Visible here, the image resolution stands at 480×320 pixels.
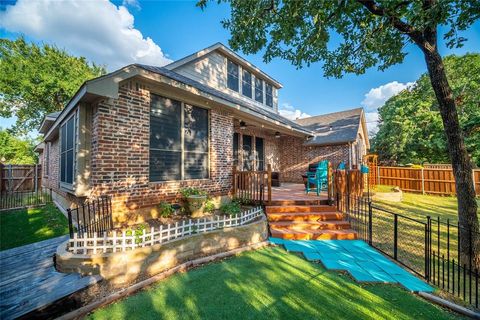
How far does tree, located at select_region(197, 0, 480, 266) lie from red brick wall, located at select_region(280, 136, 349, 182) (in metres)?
6.53

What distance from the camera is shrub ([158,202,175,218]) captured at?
5125mm

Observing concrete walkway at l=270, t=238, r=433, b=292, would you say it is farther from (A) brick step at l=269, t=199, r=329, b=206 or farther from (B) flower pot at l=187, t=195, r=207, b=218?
(B) flower pot at l=187, t=195, r=207, b=218

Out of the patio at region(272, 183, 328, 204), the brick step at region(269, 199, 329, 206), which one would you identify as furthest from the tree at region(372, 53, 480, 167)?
the brick step at region(269, 199, 329, 206)

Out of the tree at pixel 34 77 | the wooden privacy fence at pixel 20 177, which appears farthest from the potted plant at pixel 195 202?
the tree at pixel 34 77

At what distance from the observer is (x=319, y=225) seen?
5566 mm

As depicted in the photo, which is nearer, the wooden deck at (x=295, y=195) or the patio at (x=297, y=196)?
the patio at (x=297, y=196)

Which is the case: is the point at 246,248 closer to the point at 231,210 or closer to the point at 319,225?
the point at 231,210

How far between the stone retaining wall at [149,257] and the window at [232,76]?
24.9ft

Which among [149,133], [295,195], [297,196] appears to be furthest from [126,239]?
[295,195]

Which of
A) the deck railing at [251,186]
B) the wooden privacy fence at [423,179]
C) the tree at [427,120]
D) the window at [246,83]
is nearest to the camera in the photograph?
the deck railing at [251,186]

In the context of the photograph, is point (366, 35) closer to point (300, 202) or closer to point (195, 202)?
point (300, 202)

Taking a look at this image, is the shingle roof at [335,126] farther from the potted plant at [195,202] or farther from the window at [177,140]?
the potted plant at [195,202]

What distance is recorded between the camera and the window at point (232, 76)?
392 inches

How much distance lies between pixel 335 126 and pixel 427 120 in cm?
1130
